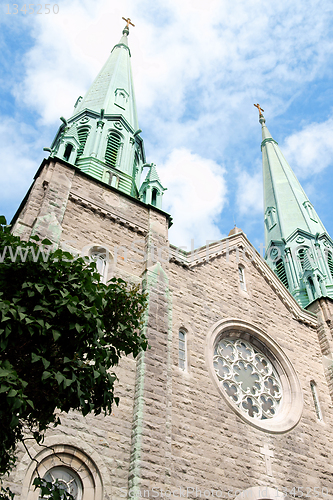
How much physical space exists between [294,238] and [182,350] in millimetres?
13241

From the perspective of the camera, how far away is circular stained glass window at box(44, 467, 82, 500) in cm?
865

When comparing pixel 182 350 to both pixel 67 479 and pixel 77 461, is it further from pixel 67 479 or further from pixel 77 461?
pixel 67 479

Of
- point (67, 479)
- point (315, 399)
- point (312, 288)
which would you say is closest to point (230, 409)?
point (315, 399)

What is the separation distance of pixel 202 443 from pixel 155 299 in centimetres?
355

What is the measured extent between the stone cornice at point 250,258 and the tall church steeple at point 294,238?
102 inches

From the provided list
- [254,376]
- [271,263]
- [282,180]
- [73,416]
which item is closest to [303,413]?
[254,376]

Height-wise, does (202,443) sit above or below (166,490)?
above

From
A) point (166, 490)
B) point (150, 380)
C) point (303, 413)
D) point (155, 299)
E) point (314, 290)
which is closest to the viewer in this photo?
point (166, 490)

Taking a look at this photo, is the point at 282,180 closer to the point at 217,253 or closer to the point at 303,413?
the point at 217,253

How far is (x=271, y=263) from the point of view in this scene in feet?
79.8

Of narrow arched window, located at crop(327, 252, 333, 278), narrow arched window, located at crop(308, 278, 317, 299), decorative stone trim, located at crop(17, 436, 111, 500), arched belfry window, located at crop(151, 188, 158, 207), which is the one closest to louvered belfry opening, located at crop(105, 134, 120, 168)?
arched belfry window, located at crop(151, 188, 158, 207)

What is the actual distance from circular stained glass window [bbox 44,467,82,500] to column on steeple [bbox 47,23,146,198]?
374 inches

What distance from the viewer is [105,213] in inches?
551

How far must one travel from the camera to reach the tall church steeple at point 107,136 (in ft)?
54.6
